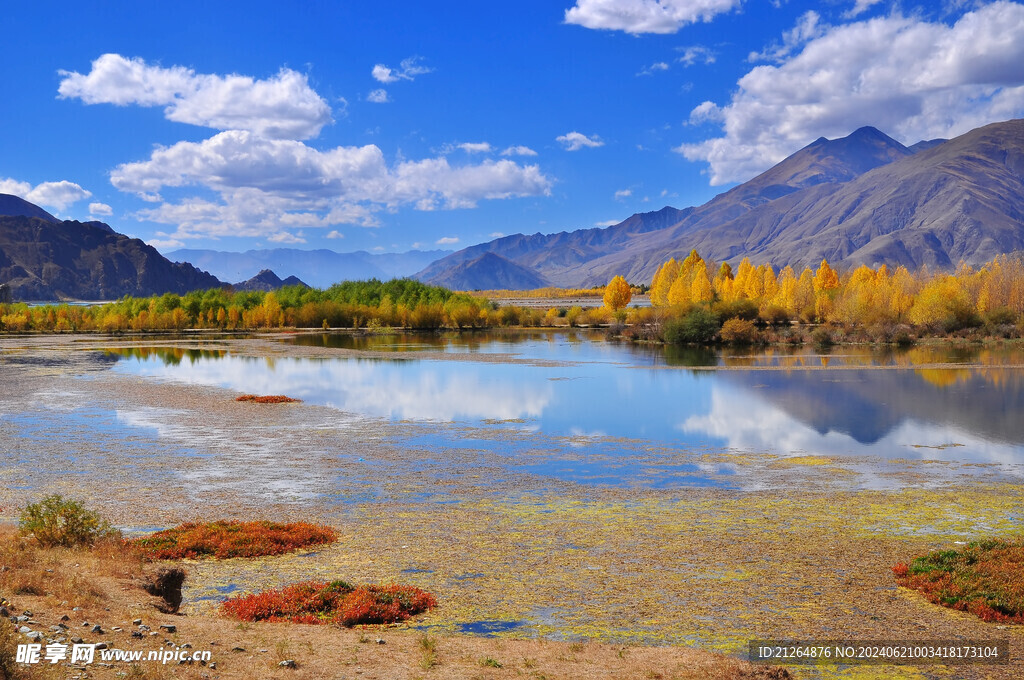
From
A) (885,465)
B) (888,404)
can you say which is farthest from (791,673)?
(888,404)

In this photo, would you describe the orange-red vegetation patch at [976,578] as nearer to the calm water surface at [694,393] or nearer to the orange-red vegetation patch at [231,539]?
the orange-red vegetation patch at [231,539]

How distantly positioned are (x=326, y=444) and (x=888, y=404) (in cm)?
2259

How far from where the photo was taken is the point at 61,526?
11844 millimetres

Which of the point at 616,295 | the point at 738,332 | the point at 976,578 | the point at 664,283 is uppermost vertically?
the point at 664,283

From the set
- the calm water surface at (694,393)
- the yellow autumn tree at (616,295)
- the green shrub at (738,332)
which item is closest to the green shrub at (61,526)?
the calm water surface at (694,393)

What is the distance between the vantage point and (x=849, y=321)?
84.8 meters

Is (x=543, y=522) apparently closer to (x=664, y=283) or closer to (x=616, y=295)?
(x=616, y=295)

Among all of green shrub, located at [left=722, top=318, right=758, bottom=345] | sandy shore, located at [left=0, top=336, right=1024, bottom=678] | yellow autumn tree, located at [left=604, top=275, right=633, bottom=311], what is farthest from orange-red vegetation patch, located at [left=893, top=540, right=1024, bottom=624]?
yellow autumn tree, located at [left=604, top=275, right=633, bottom=311]

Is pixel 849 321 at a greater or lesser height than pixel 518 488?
greater

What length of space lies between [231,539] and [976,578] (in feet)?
37.8

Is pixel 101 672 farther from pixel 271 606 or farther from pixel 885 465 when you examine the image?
pixel 885 465

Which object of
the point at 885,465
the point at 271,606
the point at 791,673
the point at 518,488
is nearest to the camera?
the point at 791,673

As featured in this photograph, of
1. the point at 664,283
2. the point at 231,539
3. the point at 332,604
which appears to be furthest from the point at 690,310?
the point at 332,604

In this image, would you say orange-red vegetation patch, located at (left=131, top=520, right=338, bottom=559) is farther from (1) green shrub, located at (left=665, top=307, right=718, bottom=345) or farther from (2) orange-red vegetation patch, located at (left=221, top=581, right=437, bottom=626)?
(1) green shrub, located at (left=665, top=307, right=718, bottom=345)
